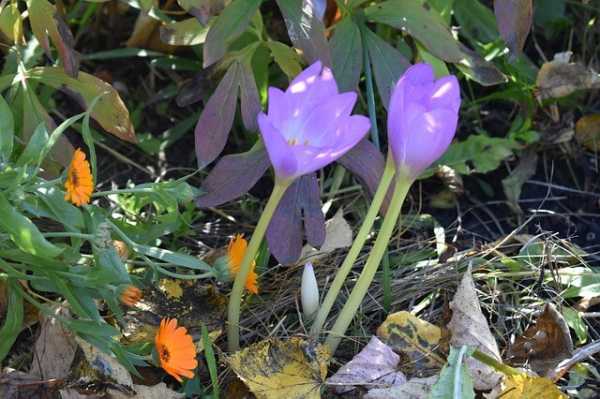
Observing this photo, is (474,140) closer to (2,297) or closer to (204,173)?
(204,173)

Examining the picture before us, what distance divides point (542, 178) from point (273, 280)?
0.62 m

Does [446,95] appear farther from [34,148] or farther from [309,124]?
[34,148]

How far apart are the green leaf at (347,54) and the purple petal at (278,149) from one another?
1.11ft

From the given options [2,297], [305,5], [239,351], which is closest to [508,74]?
[305,5]

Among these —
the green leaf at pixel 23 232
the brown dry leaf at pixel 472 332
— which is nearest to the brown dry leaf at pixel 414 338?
the brown dry leaf at pixel 472 332

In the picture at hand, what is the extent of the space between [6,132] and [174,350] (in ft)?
1.21

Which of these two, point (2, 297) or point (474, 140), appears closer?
point (2, 297)

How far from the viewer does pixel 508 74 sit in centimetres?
184

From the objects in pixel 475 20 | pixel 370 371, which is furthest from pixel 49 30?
pixel 475 20

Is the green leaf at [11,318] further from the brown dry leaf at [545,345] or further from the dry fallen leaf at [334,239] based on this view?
the brown dry leaf at [545,345]

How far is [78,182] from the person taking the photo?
1.24 m

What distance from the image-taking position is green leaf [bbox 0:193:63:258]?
3.76 ft

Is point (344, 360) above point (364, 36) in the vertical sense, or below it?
below

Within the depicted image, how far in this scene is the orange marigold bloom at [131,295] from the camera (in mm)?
1285
